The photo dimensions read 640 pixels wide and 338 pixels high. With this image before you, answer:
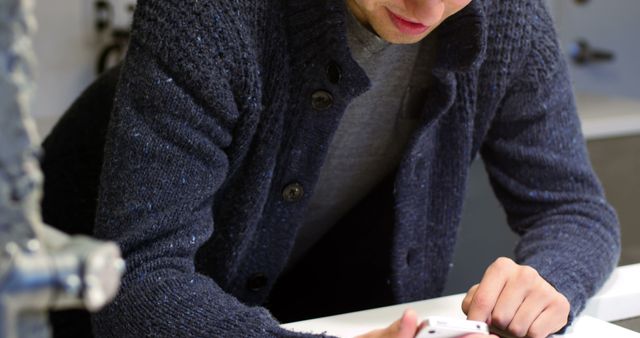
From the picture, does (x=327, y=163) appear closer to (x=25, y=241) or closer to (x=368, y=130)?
(x=368, y=130)

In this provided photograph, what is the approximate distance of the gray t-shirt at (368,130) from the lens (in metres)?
0.95

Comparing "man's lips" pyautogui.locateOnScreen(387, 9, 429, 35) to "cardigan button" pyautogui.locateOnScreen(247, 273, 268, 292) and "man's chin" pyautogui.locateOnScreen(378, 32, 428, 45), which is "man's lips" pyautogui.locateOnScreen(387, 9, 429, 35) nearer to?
"man's chin" pyautogui.locateOnScreen(378, 32, 428, 45)

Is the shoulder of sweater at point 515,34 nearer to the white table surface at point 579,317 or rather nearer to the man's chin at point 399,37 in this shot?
the man's chin at point 399,37

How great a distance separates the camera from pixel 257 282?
1.00 meters

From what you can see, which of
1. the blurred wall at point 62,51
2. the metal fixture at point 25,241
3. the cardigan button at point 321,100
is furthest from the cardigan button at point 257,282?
the blurred wall at point 62,51

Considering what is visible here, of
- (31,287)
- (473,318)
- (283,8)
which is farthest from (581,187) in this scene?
(31,287)

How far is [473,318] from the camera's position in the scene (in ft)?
2.68

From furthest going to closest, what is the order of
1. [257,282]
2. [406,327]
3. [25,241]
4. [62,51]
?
[62,51]
[257,282]
[406,327]
[25,241]

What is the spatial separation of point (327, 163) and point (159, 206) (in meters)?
0.29

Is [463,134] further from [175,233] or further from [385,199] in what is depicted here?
[175,233]

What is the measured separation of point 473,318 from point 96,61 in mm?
1992

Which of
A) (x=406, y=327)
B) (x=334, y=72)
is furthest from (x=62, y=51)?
(x=406, y=327)

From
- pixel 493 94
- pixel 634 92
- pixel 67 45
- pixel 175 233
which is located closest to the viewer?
pixel 175 233

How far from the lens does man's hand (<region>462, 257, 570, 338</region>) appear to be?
0.82 m
